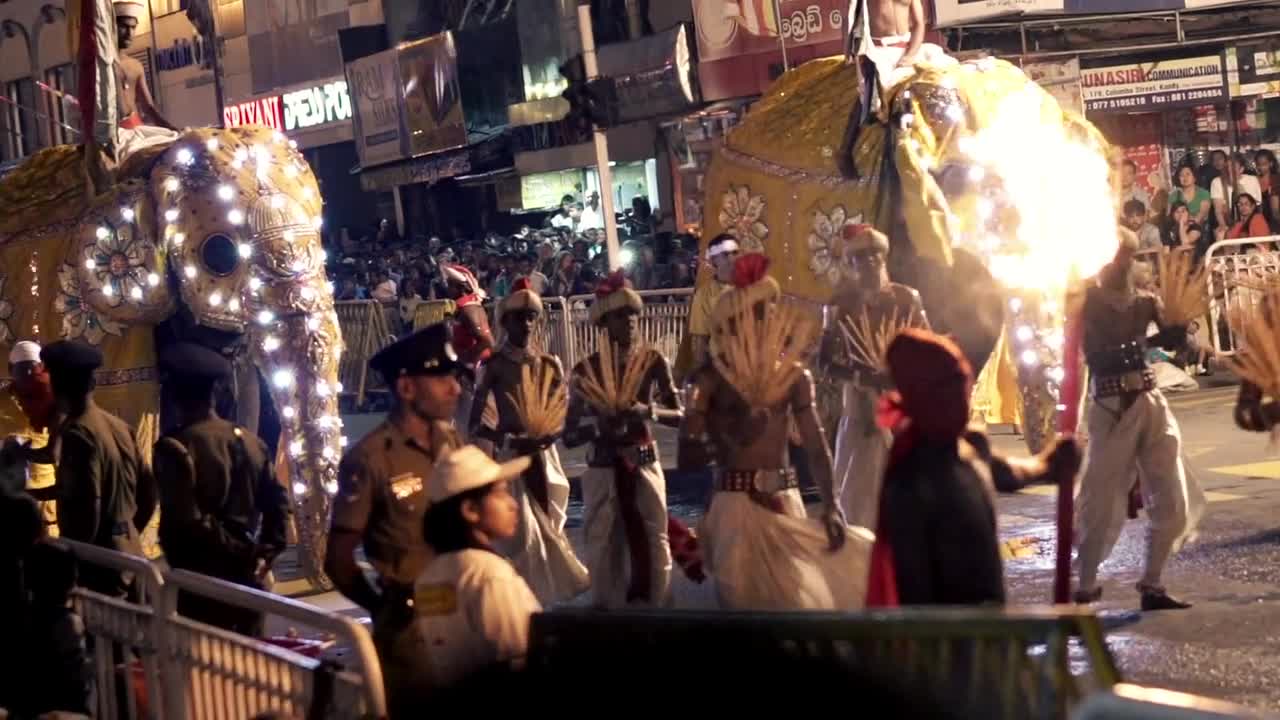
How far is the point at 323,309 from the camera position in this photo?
425 inches

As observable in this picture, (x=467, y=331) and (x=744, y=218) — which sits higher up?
(x=744, y=218)

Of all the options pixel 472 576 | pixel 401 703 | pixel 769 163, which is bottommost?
pixel 401 703

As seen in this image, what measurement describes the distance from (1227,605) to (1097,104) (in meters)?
13.4

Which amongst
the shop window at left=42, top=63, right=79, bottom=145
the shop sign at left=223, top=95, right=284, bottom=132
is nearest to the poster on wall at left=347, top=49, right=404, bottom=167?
the shop sign at left=223, top=95, right=284, bottom=132

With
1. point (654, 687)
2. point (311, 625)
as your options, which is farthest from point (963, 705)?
point (311, 625)

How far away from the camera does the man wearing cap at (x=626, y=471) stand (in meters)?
9.20

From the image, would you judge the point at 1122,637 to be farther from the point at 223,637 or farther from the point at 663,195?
the point at 663,195

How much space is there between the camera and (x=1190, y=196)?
20.9 m

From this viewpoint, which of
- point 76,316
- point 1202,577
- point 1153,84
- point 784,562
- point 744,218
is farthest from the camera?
point 1153,84

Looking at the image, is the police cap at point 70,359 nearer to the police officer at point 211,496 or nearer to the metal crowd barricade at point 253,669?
the police officer at point 211,496

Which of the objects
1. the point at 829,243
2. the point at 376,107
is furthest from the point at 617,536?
the point at 376,107

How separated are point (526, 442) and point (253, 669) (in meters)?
3.81

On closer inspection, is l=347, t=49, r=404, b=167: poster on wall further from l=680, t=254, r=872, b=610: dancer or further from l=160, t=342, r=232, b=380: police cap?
l=160, t=342, r=232, b=380: police cap

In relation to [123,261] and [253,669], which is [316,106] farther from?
[253,669]
